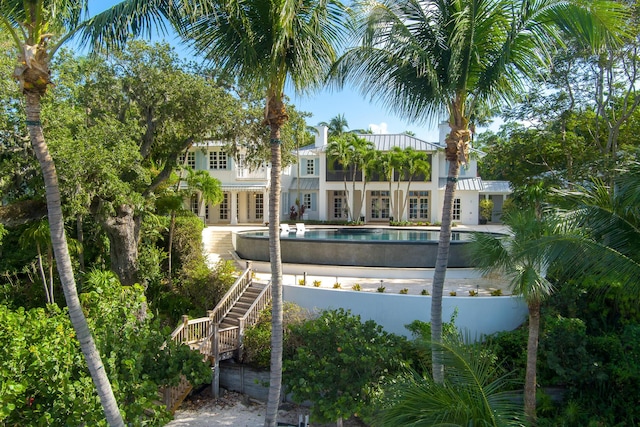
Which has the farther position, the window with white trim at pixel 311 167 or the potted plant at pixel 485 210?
the window with white trim at pixel 311 167

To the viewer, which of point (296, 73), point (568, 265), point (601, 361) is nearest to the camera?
point (568, 265)

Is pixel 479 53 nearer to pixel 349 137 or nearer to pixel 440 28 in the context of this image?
pixel 440 28

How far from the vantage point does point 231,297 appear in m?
14.6

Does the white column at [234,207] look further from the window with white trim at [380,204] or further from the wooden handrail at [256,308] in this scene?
the wooden handrail at [256,308]

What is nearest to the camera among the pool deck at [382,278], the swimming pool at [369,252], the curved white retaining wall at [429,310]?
the curved white retaining wall at [429,310]

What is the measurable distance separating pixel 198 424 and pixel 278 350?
4.63 meters

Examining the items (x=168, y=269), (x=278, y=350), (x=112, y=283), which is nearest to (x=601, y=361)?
(x=278, y=350)

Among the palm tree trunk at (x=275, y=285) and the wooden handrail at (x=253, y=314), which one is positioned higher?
the palm tree trunk at (x=275, y=285)

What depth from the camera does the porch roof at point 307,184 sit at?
35344 millimetres

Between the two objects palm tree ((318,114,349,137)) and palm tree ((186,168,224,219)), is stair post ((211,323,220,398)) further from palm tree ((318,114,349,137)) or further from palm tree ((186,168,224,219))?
palm tree ((318,114,349,137))

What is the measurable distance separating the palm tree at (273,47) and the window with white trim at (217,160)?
22.9 m

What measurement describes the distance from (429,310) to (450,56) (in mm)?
7800

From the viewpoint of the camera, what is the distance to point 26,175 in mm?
14188

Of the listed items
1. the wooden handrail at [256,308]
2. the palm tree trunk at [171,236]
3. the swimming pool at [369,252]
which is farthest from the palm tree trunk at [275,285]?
the palm tree trunk at [171,236]
